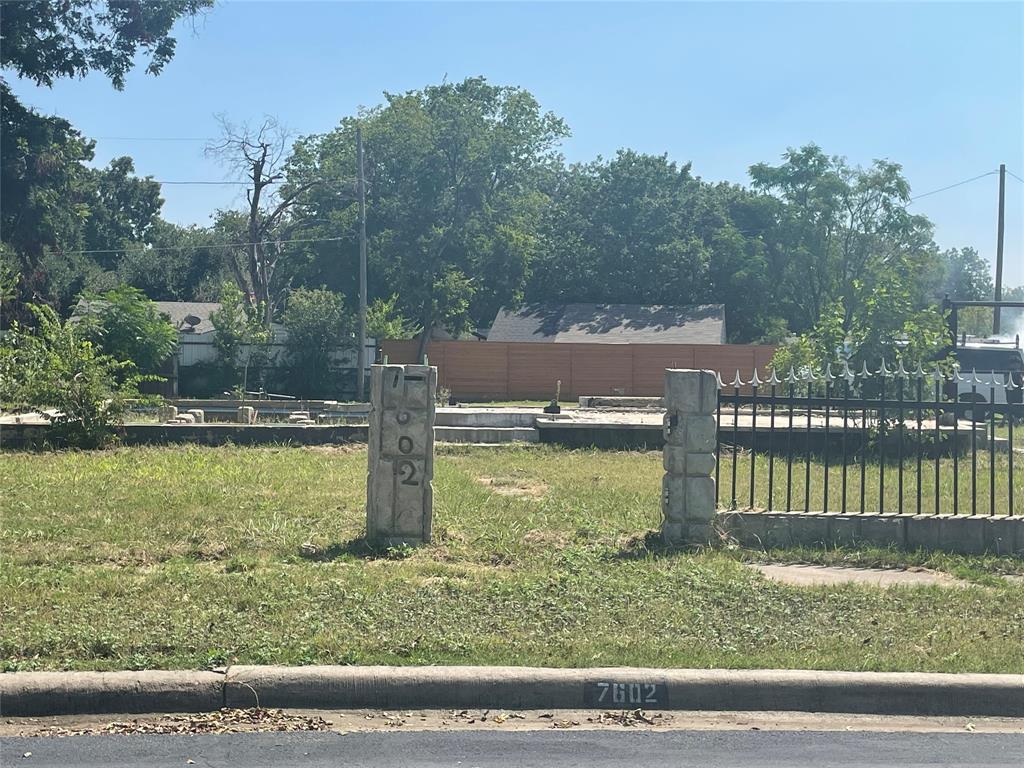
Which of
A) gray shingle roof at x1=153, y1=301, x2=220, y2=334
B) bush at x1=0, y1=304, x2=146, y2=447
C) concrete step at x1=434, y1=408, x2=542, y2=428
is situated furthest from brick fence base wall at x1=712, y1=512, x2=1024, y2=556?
gray shingle roof at x1=153, y1=301, x2=220, y2=334

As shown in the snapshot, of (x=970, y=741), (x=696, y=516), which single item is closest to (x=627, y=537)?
(x=696, y=516)

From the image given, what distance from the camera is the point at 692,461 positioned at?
29.7ft

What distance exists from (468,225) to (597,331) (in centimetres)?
714

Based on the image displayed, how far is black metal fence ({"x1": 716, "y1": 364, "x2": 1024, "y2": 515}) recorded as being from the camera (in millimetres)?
9367

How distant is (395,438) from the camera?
898 cm

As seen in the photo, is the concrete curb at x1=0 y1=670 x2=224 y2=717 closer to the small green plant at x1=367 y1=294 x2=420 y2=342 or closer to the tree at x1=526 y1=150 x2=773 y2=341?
the small green plant at x1=367 y1=294 x2=420 y2=342

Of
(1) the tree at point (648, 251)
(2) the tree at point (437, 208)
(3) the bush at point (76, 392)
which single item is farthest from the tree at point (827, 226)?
(3) the bush at point (76, 392)

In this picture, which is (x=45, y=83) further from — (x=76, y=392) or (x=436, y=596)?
(x=436, y=596)

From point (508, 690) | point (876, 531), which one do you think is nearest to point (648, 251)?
point (876, 531)

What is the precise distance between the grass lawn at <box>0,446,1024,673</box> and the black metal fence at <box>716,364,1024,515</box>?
1.04 metres

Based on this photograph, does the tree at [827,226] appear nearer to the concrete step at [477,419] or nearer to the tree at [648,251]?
the tree at [648,251]

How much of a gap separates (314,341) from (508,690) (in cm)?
3327

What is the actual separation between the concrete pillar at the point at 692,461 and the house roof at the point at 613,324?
35906 millimetres

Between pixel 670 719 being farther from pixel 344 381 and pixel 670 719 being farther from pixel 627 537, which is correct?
pixel 344 381
